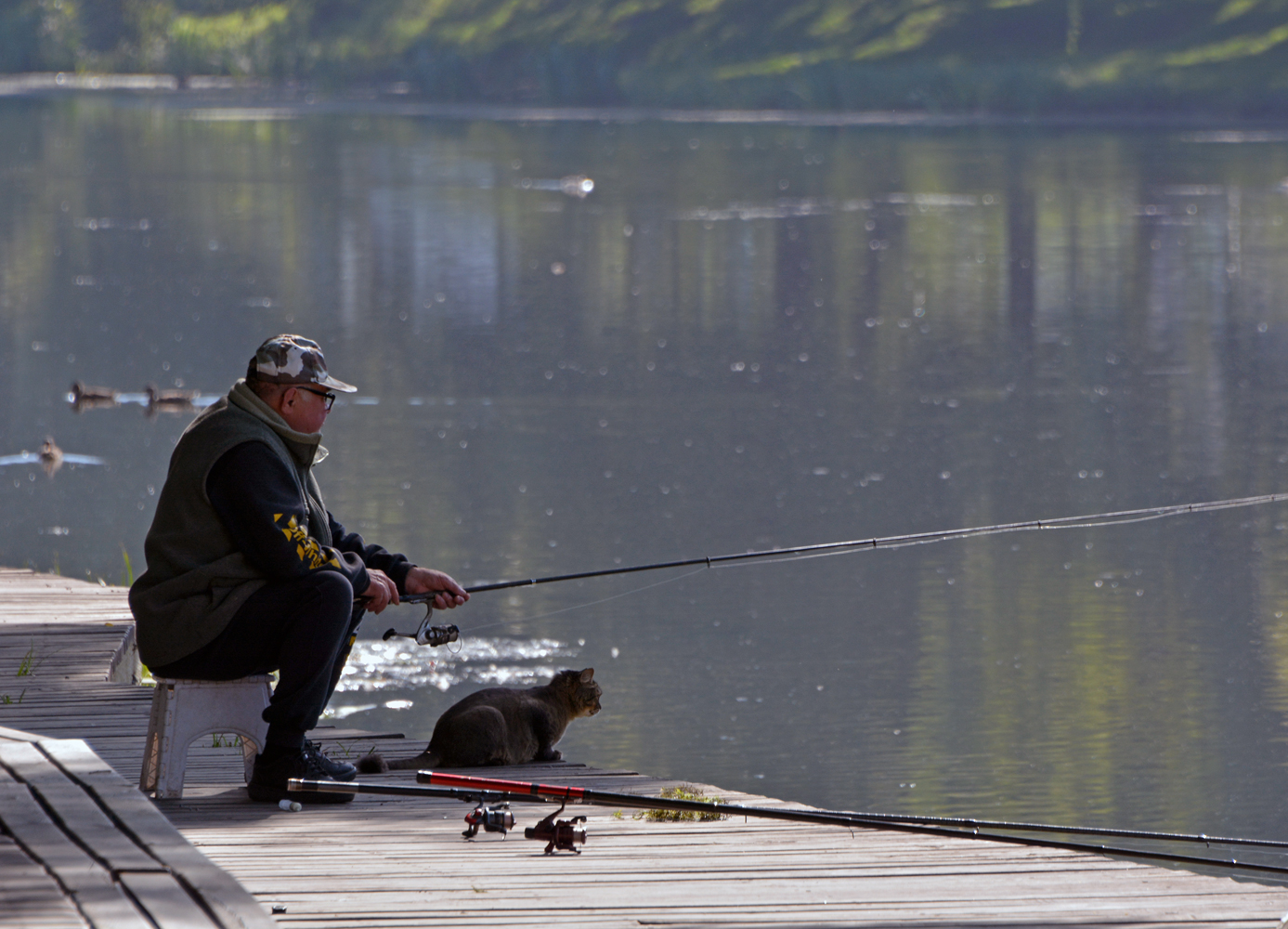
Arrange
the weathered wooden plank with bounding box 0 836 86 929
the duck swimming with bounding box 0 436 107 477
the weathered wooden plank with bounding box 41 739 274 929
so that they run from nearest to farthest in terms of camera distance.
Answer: the weathered wooden plank with bounding box 0 836 86 929, the weathered wooden plank with bounding box 41 739 274 929, the duck swimming with bounding box 0 436 107 477

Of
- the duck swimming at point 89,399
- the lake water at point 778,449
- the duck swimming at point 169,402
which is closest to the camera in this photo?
the lake water at point 778,449

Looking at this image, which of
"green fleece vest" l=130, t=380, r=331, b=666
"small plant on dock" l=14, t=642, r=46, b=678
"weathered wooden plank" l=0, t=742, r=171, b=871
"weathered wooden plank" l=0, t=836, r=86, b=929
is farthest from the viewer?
"small plant on dock" l=14, t=642, r=46, b=678

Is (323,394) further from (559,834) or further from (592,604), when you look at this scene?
(592,604)

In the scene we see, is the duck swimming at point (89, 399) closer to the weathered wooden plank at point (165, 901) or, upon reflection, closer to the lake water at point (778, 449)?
the lake water at point (778, 449)

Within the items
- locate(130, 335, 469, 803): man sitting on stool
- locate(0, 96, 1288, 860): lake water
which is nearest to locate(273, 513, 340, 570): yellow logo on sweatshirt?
locate(130, 335, 469, 803): man sitting on stool

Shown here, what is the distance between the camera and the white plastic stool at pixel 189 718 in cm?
436

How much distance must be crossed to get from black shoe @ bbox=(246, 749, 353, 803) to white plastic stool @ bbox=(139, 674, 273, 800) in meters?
0.06

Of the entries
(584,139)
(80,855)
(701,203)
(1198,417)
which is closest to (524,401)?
(1198,417)

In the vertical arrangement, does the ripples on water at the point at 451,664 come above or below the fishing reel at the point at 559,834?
above

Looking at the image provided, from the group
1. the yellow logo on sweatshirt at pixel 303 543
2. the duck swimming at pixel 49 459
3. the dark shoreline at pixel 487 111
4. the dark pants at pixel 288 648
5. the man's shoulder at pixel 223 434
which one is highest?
the dark shoreline at pixel 487 111

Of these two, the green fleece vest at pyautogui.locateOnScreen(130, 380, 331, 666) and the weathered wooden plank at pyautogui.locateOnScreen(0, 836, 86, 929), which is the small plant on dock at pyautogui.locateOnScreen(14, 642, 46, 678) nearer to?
the green fleece vest at pyautogui.locateOnScreen(130, 380, 331, 666)

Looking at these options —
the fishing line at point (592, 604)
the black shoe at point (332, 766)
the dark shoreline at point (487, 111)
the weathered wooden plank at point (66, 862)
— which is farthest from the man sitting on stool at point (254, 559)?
the dark shoreline at point (487, 111)

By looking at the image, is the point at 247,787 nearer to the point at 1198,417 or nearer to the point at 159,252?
the point at 1198,417

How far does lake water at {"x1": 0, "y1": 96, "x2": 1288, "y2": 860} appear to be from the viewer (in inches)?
327
